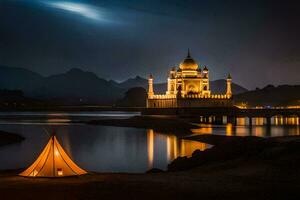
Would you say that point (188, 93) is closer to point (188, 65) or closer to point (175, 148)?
point (188, 65)

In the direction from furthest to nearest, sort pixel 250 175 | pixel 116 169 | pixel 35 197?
pixel 116 169 < pixel 250 175 < pixel 35 197

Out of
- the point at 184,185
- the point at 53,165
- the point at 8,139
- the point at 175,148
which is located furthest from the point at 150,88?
the point at 184,185

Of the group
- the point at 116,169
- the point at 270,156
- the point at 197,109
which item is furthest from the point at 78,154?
the point at 197,109

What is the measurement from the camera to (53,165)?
786 inches

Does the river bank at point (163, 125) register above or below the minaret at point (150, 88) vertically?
below

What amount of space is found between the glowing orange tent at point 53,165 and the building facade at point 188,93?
118388 mm

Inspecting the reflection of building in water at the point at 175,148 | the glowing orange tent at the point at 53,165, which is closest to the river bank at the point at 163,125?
the reflection of building in water at the point at 175,148

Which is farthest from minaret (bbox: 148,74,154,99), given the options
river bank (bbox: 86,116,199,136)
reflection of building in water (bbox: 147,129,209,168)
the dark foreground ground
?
the dark foreground ground

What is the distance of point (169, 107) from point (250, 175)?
11804 cm

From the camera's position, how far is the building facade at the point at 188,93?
140 m

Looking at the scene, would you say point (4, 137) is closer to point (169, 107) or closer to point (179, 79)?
point (169, 107)

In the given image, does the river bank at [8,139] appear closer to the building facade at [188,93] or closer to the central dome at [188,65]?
the building facade at [188,93]

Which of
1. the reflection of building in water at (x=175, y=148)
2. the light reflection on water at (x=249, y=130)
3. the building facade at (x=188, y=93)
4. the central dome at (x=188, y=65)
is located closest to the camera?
the reflection of building in water at (x=175, y=148)

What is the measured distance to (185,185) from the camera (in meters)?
17.7
